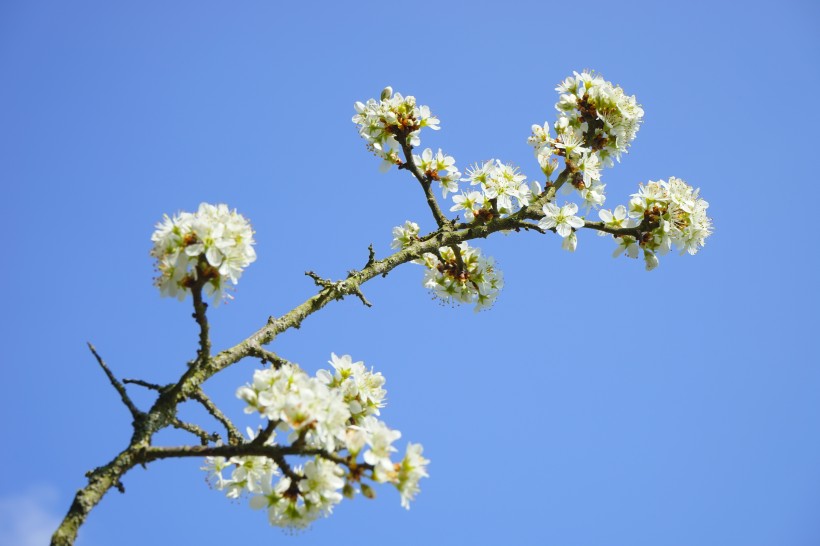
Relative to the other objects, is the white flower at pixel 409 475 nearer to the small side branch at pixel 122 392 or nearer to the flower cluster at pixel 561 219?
the small side branch at pixel 122 392

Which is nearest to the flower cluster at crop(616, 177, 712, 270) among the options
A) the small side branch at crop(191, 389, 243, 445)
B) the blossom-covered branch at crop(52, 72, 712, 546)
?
the blossom-covered branch at crop(52, 72, 712, 546)

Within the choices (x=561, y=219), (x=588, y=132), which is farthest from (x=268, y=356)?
(x=588, y=132)

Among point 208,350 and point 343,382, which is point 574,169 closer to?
point 343,382

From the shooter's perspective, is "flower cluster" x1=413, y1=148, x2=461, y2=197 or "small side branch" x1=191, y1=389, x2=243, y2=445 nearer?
"small side branch" x1=191, y1=389, x2=243, y2=445

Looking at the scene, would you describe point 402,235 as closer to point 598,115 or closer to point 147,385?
point 598,115

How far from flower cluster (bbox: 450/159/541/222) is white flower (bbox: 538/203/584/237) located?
0.80 ft

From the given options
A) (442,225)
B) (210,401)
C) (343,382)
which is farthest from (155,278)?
(442,225)

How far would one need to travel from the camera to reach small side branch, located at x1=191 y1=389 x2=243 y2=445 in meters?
4.40

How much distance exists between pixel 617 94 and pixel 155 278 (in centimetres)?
531

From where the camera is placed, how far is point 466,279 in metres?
7.14

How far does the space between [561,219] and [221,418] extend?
386cm

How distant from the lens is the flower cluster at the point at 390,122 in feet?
22.3

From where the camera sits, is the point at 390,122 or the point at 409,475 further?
the point at 390,122

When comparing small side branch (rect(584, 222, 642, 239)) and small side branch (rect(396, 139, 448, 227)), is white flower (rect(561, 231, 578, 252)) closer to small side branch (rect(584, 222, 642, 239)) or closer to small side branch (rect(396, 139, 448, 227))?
small side branch (rect(584, 222, 642, 239))
